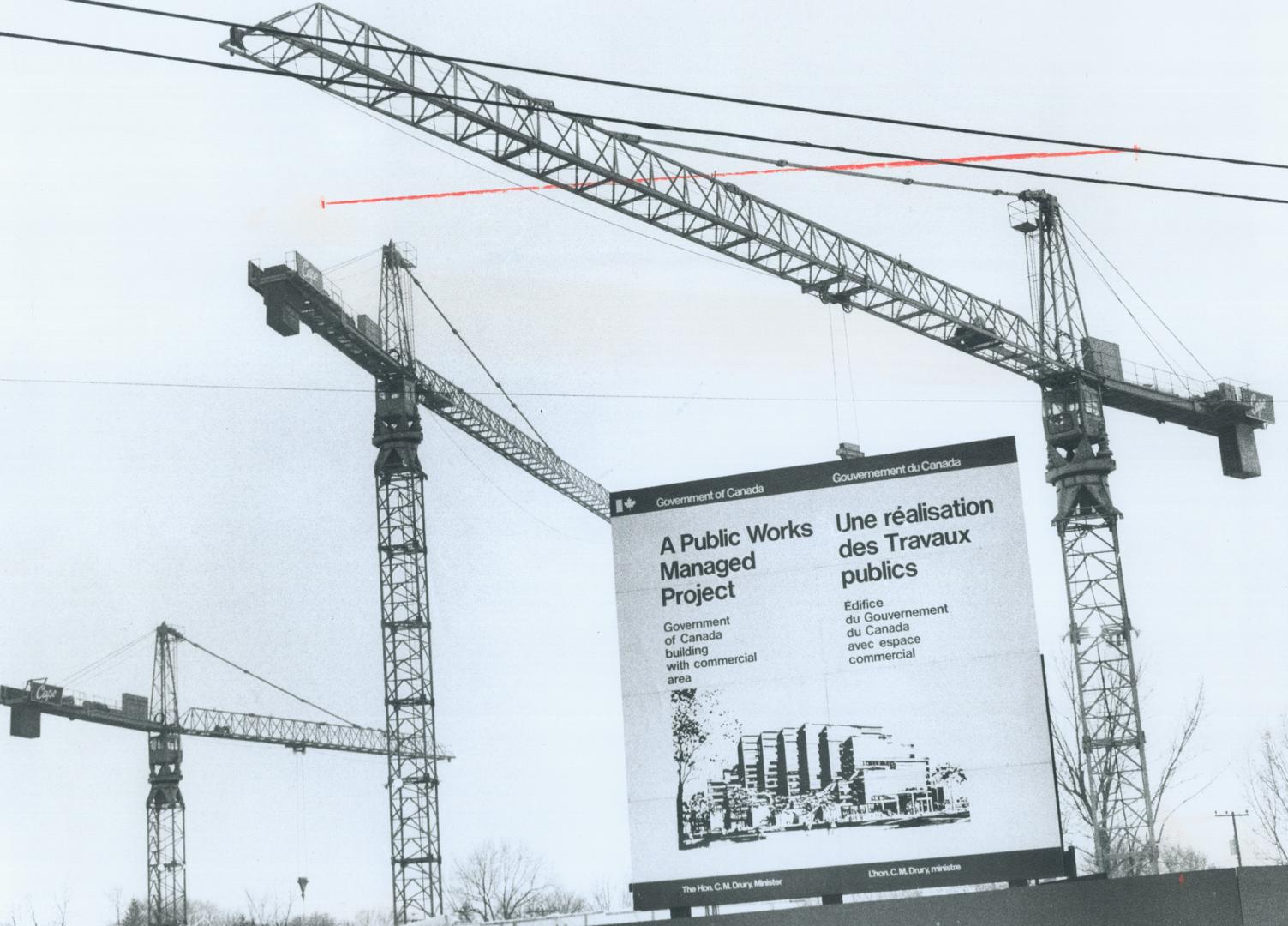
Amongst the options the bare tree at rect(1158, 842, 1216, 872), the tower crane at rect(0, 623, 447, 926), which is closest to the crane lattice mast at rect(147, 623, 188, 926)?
the tower crane at rect(0, 623, 447, 926)

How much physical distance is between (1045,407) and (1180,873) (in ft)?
196

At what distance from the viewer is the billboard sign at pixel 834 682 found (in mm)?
→ 21094

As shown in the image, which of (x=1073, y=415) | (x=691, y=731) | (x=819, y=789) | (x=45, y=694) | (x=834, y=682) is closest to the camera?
(x=819, y=789)

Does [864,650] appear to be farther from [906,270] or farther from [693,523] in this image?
[906,270]

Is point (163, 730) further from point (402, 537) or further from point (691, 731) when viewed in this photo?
point (691, 731)

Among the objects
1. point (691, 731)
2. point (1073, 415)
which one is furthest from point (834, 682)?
point (1073, 415)

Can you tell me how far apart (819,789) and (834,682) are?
1392 millimetres

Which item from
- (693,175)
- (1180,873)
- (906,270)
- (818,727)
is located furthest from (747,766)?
(906,270)

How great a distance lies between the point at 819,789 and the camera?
21562mm

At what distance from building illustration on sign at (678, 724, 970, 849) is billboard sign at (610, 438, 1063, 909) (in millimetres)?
24

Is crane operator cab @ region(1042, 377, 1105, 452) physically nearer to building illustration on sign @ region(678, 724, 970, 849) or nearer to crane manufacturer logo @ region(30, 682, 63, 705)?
building illustration on sign @ region(678, 724, 970, 849)

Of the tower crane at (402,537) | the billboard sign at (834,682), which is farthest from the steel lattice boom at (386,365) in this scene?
the billboard sign at (834,682)

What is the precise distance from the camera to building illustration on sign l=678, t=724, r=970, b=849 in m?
21.2

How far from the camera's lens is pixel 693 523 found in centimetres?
2255
